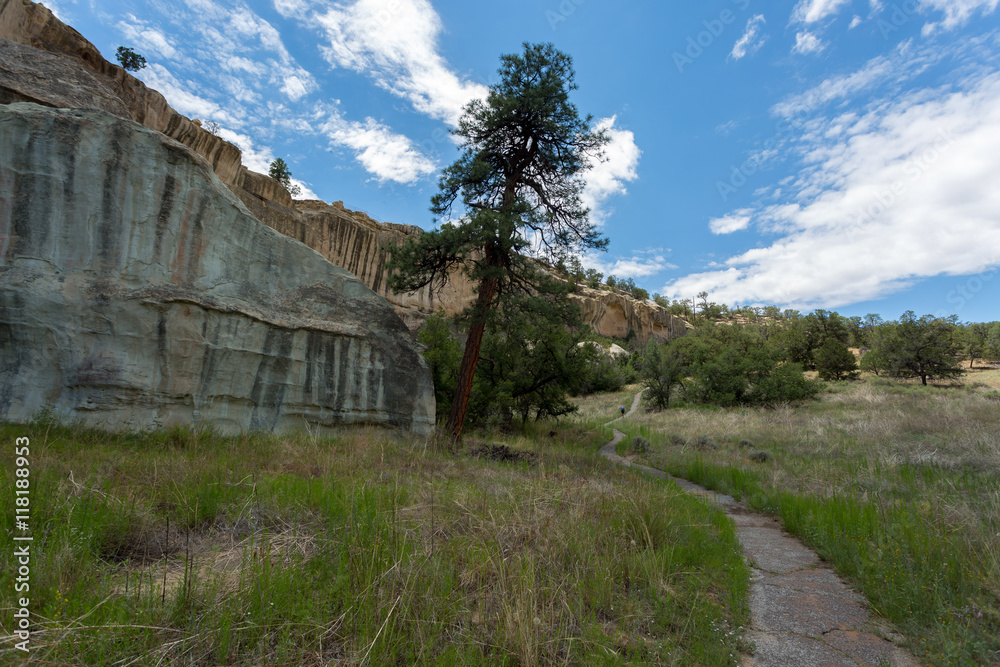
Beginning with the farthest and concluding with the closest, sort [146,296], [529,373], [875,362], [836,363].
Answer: [875,362] < [836,363] < [529,373] < [146,296]

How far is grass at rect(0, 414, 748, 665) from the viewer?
194cm

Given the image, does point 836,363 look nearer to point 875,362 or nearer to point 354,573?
point 875,362

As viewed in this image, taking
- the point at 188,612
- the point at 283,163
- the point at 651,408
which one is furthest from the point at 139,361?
the point at 283,163

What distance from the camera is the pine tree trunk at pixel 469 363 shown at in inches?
433

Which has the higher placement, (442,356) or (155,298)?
(155,298)

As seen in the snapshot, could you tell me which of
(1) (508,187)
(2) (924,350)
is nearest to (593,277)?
(1) (508,187)

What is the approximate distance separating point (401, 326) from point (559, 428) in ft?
34.8

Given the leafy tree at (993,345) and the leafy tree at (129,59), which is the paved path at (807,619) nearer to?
the leafy tree at (129,59)

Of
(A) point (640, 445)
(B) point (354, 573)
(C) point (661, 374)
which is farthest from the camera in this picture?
(C) point (661, 374)

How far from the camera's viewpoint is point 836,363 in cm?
3572

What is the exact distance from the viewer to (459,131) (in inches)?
464

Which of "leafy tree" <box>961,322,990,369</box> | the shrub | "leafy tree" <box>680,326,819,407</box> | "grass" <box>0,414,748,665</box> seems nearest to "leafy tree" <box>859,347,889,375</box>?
"leafy tree" <box>680,326,819,407</box>

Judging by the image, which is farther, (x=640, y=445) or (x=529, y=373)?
(x=529, y=373)

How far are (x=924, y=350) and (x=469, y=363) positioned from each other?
3831cm
